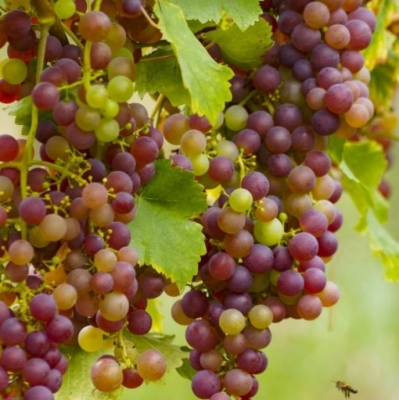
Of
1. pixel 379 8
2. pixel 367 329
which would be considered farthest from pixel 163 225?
pixel 367 329

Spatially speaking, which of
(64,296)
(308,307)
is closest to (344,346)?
(308,307)

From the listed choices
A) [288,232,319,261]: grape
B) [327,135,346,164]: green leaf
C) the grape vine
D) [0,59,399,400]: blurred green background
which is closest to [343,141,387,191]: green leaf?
[327,135,346,164]: green leaf

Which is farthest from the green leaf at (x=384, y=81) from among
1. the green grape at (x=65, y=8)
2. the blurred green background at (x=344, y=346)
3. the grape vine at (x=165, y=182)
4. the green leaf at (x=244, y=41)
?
the blurred green background at (x=344, y=346)

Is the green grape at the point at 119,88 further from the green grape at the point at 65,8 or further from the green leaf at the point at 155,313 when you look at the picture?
the green leaf at the point at 155,313

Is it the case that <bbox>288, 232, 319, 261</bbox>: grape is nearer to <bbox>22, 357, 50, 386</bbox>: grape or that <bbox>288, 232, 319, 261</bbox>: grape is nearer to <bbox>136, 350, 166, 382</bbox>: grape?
<bbox>136, 350, 166, 382</bbox>: grape

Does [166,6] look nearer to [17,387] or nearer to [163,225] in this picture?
[163,225]
